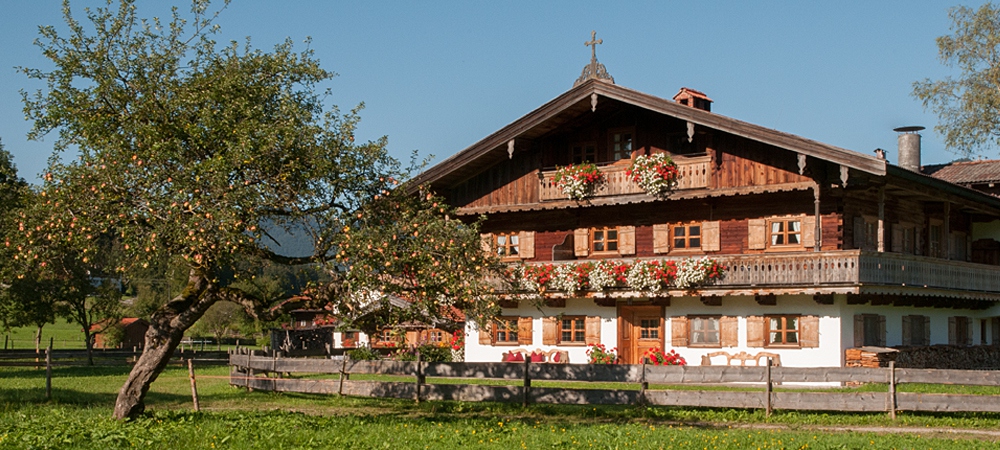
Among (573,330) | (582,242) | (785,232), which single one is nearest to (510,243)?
(582,242)

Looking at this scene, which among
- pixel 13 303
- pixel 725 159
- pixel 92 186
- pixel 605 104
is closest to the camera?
pixel 92 186

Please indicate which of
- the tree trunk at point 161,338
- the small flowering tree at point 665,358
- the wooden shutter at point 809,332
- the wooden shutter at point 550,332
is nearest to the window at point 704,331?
the small flowering tree at point 665,358

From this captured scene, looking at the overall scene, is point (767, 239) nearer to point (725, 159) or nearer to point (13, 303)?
point (725, 159)

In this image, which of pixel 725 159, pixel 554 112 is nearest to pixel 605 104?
pixel 554 112

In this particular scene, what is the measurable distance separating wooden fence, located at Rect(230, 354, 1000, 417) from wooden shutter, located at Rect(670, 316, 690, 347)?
8.08m

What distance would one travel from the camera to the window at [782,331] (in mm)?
30719

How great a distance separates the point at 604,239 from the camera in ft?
114

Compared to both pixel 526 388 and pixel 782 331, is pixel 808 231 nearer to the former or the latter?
pixel 782 331

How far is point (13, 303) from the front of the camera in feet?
142

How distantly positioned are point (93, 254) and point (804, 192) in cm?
2071

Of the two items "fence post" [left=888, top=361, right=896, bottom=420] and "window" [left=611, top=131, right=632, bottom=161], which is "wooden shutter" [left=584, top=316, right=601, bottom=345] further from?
"fence post" [left=888, top=361, right=896, bottom=420]

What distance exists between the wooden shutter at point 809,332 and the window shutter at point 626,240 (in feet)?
20.0

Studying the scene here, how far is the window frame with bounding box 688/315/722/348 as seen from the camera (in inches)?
1256

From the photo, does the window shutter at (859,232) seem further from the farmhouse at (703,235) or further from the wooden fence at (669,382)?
the wooden fence at (669,382)
